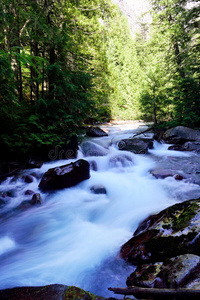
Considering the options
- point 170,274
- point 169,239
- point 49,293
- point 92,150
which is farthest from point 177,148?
point 49,293

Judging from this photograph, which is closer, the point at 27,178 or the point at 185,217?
the point at 185,217

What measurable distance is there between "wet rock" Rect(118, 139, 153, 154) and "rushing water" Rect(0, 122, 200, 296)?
2.19 metres

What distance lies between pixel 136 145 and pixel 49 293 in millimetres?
8648

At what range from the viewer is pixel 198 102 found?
12.1 metres

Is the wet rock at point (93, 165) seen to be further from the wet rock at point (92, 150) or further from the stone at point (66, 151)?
the wet rock at point (92, 150)

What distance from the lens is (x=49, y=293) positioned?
1760mm

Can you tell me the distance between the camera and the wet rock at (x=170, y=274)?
148cm

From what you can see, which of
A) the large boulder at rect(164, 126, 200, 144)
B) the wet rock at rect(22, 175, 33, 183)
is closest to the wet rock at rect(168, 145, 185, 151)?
the large boulder at rect(164, 126, 200, 144)

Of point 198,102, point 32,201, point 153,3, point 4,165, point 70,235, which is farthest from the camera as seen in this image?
point 153,3

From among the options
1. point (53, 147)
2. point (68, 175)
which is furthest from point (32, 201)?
point (53, 147)

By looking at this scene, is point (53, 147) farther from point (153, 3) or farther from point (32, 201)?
point (153, 3)

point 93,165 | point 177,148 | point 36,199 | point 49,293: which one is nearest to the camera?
point 49,293

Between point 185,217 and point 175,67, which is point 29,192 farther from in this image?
point 175,67

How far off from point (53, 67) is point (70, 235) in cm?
575
